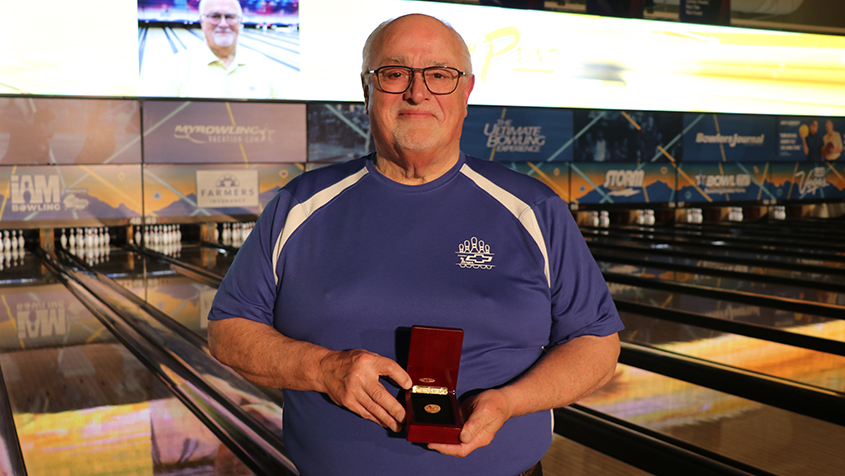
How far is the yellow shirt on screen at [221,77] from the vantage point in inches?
251

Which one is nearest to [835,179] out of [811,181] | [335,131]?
[811,181]

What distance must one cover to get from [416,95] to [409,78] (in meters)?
0.04

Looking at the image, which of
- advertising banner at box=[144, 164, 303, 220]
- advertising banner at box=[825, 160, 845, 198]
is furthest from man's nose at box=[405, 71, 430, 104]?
advertising banner at box=[825, 160, 845, 198]

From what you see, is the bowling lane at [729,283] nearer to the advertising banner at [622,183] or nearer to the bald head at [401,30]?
the advertising banner at [622,183]

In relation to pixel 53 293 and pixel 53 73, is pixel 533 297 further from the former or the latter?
pixel 53 73

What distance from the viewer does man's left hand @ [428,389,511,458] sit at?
0.92 meters

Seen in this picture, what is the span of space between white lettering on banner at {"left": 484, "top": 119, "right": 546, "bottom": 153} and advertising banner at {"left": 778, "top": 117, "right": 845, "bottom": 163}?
352 cm

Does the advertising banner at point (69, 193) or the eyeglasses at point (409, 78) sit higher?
the eyeglasses at point (409, 78)

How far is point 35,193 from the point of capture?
598cm

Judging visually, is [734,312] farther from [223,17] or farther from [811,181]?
[811,181]

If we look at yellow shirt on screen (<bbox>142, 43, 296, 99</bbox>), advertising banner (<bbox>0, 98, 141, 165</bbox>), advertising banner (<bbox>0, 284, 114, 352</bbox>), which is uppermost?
yellow shirt on screen (<bbox>142, 43, 296, 99</bbox>)

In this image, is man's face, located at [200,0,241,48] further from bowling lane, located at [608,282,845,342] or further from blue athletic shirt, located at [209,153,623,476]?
blue athletic shirt, located at [209,153,623,476]

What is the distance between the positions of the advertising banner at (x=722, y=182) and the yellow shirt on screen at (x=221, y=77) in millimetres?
4914

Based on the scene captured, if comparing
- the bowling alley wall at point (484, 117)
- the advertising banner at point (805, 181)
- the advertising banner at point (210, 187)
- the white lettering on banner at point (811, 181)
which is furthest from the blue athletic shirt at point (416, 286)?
the white lettering on banner at point (811, 181)
